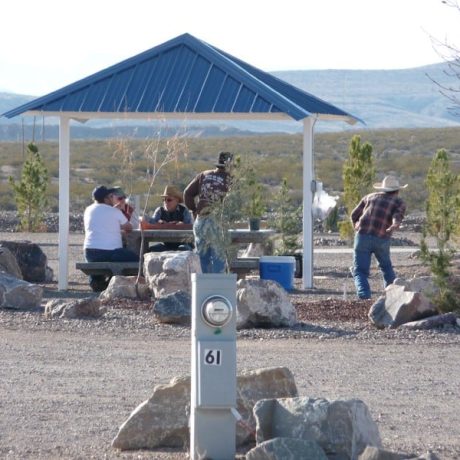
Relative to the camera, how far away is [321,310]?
1497 cm

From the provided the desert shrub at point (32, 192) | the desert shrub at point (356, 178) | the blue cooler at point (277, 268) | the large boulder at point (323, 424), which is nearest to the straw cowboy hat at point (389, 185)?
the blue cooler at point (277, 268)

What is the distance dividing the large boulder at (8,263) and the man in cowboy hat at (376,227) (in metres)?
4.48

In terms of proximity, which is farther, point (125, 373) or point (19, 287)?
point (19, 287)

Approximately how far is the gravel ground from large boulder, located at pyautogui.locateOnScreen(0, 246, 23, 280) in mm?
2580

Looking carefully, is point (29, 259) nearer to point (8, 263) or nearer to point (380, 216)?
point (8, 263)

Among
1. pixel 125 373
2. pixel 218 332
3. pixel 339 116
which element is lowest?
pixel 125 373

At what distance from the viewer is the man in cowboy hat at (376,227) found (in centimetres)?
1586

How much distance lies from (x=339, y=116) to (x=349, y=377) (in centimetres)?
846

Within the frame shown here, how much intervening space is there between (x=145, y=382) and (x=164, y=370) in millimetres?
673

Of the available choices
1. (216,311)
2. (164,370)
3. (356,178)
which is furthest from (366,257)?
(356,178)

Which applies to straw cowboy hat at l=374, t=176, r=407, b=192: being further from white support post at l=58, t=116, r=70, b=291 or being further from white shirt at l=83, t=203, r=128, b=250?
white support post at l=58, t=116, r=70, b=291

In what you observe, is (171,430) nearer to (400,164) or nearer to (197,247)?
(197,247)

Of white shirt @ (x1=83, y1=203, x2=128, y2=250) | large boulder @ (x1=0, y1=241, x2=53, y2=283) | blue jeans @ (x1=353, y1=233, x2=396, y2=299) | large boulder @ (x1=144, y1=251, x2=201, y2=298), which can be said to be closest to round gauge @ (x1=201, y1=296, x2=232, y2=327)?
large boulder @ (x1=144, y1=251, x2=201, y2=298)

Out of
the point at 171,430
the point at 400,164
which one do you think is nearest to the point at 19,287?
the point at 171,430
